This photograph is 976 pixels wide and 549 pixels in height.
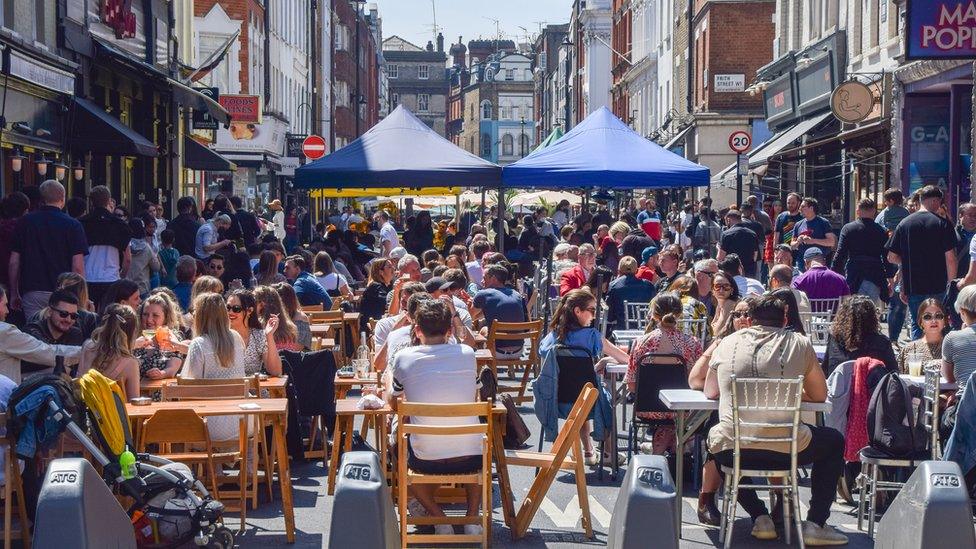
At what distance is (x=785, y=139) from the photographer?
101ft

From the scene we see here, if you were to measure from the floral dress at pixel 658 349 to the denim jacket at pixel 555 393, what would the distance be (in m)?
0.44

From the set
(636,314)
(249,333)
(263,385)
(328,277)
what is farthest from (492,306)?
(263,385)

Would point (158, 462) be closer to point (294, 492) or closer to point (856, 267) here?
point (294, 492)

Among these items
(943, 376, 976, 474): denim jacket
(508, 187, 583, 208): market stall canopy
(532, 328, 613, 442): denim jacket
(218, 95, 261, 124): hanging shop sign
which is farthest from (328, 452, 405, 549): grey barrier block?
(508, 187, 583, 208): market stall canopy

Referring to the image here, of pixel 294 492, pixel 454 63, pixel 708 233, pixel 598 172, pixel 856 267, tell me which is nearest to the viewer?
pixel 294 492

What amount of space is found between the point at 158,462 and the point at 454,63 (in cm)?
15813

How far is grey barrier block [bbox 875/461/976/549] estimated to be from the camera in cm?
665

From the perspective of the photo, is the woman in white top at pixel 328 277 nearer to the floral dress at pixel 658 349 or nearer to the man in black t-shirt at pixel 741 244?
the man in black t-shirt at pixel 741 244

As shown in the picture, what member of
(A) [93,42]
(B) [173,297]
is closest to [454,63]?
(A) [93,42]

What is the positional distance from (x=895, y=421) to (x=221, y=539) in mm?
3942

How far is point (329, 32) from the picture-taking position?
240 feet

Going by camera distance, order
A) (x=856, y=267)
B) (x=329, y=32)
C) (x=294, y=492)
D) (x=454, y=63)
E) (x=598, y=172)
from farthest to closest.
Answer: (x=454, y=63) < (x=329, y=32) < (x=598, y=172) < (x=856, y=267) < (x=294, y=492)

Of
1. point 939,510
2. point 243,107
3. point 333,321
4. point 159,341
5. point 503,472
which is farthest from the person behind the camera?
point 243,107

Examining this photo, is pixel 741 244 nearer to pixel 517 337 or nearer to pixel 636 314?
pixel 636 314
